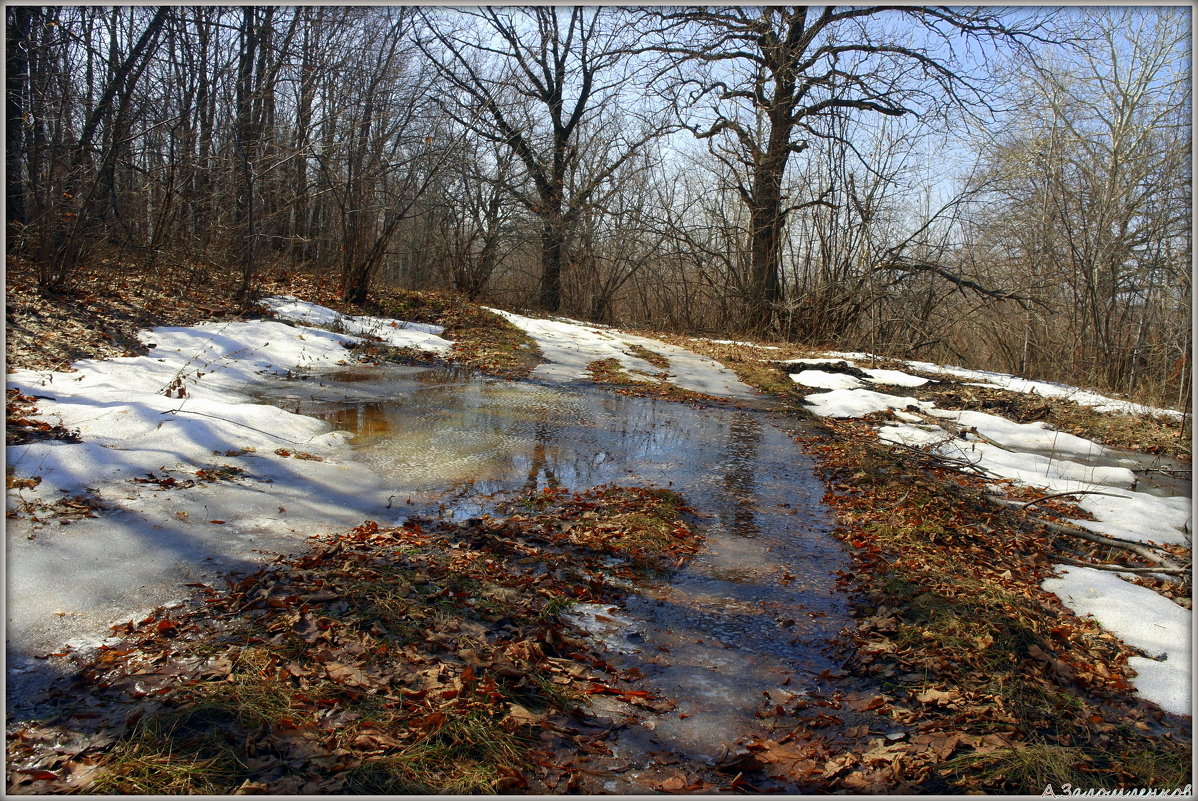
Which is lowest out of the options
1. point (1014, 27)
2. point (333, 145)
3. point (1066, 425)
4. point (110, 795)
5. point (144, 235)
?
point (110, 795)

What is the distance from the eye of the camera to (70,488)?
408 centimetres

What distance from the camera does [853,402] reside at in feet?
32.1

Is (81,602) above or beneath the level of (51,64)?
beneath

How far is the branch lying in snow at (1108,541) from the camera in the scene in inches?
177

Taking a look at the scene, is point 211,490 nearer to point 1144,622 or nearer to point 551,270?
point 1144,622

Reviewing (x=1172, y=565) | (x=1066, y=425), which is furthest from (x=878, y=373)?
(x=1172, y=565)

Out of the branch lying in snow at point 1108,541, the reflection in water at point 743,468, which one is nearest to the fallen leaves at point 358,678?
the reflection in water at point 743,468

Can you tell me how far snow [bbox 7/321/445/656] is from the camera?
3.13 meters

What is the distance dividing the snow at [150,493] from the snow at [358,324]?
4380 millimetres

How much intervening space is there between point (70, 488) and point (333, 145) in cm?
1010

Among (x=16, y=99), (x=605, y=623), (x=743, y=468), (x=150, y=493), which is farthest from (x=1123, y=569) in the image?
(x=16, y=99)

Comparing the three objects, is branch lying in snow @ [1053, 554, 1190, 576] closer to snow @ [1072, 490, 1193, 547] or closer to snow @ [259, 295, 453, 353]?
snow @ [1072, 490, 1193, 547]

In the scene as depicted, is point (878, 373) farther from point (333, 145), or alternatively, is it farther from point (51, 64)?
point (51, 64)

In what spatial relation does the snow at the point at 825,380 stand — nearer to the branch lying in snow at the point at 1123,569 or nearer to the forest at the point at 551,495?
the forest at the point at 551,495
